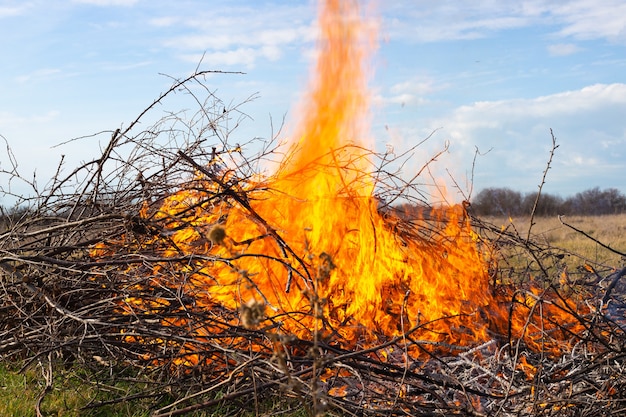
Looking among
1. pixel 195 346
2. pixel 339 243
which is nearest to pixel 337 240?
pixel 339 243

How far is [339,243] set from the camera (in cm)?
514

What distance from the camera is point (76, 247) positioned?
15.5ft

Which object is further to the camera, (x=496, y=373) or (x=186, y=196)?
(x=186, y=196)

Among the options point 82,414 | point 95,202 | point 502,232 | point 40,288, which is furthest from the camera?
point 502,232

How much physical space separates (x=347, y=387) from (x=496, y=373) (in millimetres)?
992

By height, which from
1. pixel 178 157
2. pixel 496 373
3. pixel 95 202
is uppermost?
pixel 178 157

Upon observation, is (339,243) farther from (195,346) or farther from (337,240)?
(195,346)

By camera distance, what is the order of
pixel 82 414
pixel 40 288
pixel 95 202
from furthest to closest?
1. pixel 95 202
2. pixel 40 288
3. pixel 82 414

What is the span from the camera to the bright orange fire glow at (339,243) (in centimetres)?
491

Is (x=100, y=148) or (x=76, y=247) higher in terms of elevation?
(x=100, y=148)

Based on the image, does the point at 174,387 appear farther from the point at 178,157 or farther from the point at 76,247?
the point at 178,157

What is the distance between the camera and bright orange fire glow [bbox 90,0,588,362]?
16.1 ft

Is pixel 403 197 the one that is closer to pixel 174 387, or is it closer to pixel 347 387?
pixel 347 387

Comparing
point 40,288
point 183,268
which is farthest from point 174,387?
point 40,288
